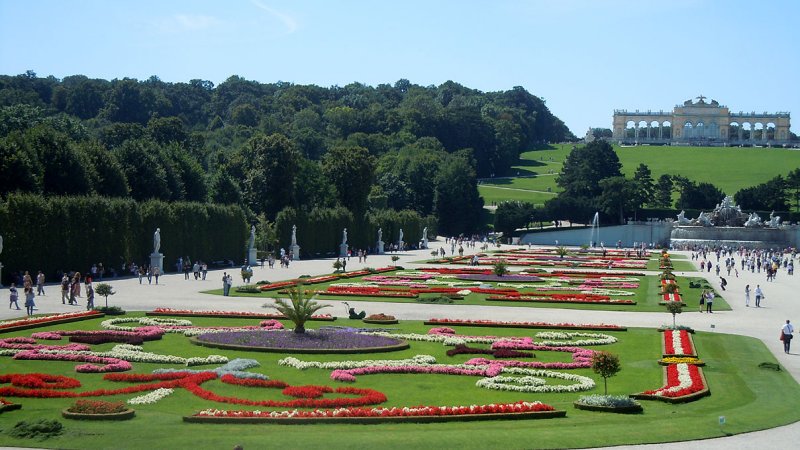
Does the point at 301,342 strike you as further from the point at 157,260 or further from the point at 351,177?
the point at 351,177

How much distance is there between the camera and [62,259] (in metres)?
45.9

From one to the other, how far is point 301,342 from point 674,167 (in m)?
137

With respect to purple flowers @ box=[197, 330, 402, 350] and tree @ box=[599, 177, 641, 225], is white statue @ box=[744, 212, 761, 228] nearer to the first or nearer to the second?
tree @ box=[599, 177, 641, 225]

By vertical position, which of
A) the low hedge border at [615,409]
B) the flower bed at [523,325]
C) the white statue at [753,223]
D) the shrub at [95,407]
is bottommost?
the low hedge border at [615,409]

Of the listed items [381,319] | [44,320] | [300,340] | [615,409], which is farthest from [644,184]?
[615,409]

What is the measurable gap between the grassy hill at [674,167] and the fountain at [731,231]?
22960 millimetres

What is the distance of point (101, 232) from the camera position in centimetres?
4875

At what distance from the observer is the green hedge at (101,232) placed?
143 ft

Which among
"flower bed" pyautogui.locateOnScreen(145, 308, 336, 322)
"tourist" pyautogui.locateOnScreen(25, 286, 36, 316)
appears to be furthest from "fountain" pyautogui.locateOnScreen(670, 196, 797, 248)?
"tourist" pyautogui.locateOnScreen(25, 286, 36, 316)

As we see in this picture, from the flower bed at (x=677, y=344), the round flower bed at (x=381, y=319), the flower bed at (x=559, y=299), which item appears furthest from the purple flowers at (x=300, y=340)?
the flower bed at (x=559, y=299)

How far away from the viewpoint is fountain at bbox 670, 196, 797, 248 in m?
105

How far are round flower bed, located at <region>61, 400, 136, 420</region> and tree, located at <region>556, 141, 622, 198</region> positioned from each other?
106 metres

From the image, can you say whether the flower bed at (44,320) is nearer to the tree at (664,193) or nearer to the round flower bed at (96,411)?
the round flower bed at (96,411)

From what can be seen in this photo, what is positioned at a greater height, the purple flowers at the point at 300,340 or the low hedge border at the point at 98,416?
the purple flowers at the point at 300,340
